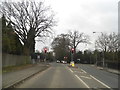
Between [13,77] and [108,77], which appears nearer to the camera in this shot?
[13,77]

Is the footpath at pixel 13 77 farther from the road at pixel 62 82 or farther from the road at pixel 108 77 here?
the road at pixel 108 77

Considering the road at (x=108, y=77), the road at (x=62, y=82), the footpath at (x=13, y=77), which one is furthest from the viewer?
the road at (x=108, y=77)

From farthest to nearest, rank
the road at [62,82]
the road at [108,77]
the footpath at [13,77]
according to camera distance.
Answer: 1. the road at [108,77]
2. the road at [62,82]
3. the footpath at [13,77]

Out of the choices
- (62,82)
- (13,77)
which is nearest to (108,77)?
(62,82)

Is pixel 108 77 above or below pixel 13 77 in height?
below

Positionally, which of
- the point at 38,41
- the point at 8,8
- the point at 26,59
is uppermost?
the point at 8,8

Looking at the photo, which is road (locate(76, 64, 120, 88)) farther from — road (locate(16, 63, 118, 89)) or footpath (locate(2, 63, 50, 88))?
footpath (locate(2, 63, 50, 88))

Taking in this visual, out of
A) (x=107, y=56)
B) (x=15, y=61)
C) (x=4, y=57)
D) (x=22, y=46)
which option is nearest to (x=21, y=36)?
(x=22, y=46)

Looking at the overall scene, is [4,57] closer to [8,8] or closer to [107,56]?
[8,8]

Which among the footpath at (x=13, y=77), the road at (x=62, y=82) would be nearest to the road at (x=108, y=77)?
the road at (x=62, y=82)

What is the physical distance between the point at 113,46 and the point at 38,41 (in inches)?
1539

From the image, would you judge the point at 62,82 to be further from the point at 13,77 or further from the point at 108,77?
the point at 108,77

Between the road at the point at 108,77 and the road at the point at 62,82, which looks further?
the road at the point at 108,77

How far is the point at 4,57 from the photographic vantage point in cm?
3997
